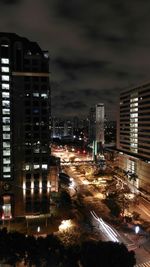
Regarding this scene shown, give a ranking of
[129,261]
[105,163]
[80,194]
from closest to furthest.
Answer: [129,261] → [80,194] → [105,163]

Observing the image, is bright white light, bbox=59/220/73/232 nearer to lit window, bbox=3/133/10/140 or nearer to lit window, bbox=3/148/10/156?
lit window, bbox=3/148/10/156

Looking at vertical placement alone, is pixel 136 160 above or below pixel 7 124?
below

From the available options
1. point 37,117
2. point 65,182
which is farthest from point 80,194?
point 37,117

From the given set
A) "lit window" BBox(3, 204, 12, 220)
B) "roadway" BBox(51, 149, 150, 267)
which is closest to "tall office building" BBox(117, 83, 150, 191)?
"roadway" BBox(51, 149, 150, 267)

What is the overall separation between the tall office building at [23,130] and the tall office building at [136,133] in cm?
2953

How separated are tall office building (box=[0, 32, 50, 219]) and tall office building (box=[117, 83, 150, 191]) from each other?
29.5 meters

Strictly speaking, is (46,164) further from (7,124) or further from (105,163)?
(105,163)

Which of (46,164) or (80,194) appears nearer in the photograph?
(46,164)

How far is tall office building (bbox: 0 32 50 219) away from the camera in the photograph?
58781 mm

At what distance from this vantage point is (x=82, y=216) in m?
60.5

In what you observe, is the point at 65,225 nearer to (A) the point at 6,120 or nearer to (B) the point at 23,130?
(B) the point at 23,130

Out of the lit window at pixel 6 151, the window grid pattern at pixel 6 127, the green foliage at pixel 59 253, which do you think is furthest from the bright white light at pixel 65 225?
the lit window at pixel 6 151

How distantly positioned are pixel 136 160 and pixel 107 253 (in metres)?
52.8

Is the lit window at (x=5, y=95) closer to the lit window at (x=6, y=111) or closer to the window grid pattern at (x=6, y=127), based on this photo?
the window grid pattern at (x=6, y=127)
